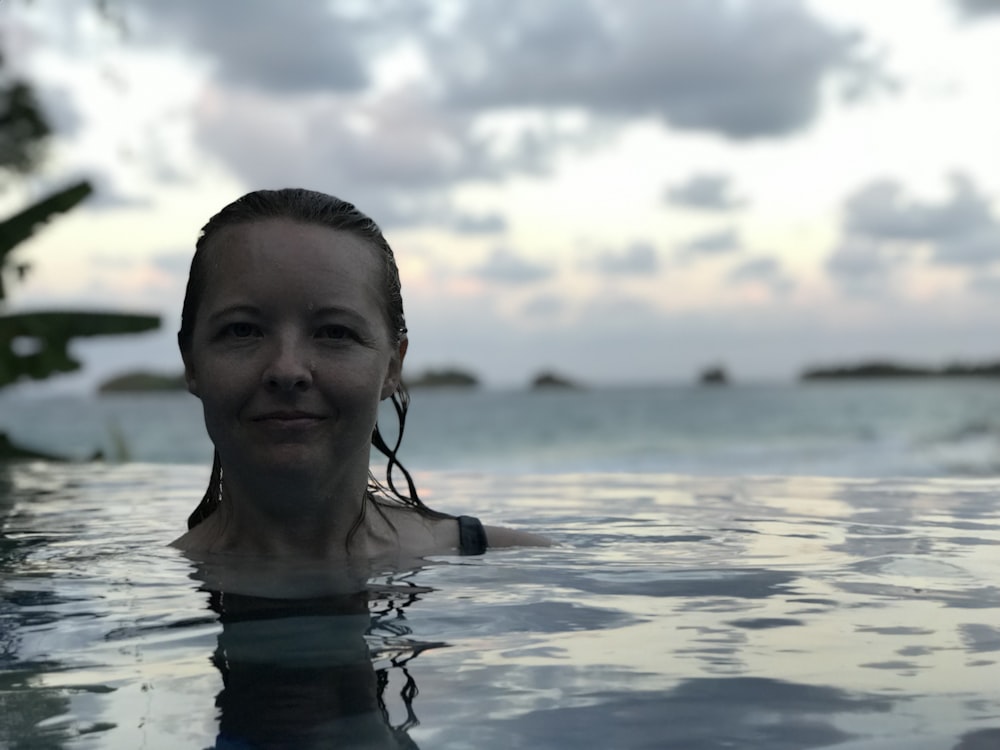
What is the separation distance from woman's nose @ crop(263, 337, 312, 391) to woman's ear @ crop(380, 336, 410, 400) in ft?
1.39

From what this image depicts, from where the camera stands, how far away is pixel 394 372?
3639 millimetres

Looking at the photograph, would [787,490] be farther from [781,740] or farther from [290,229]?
[781,740]

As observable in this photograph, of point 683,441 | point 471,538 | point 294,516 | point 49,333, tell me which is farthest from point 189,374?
point 683,441

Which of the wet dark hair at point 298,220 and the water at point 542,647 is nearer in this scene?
the water at point 542,647

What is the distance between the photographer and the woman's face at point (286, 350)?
124 inches

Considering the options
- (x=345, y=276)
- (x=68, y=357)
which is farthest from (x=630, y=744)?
(x=68, y=357)

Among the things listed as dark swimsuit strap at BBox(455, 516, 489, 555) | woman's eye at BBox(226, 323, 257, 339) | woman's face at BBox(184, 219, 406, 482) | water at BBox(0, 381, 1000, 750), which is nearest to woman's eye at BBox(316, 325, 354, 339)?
woman's face at BBox(184, 219, 406, 482)

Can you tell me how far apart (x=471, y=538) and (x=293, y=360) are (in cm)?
118

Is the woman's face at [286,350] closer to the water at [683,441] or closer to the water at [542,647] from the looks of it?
the water at [542,647]

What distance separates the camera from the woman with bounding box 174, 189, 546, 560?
3172 millimetres

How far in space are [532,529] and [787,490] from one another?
7.24ft

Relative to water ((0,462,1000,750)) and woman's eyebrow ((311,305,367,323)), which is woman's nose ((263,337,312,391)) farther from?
water ((0,462,1000,750))

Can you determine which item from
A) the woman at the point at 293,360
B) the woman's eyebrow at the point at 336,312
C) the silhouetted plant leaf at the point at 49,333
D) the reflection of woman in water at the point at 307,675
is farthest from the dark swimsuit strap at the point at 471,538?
the silhouetted plant leaf at the point at 49,333

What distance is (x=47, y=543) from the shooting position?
14.5 feet
